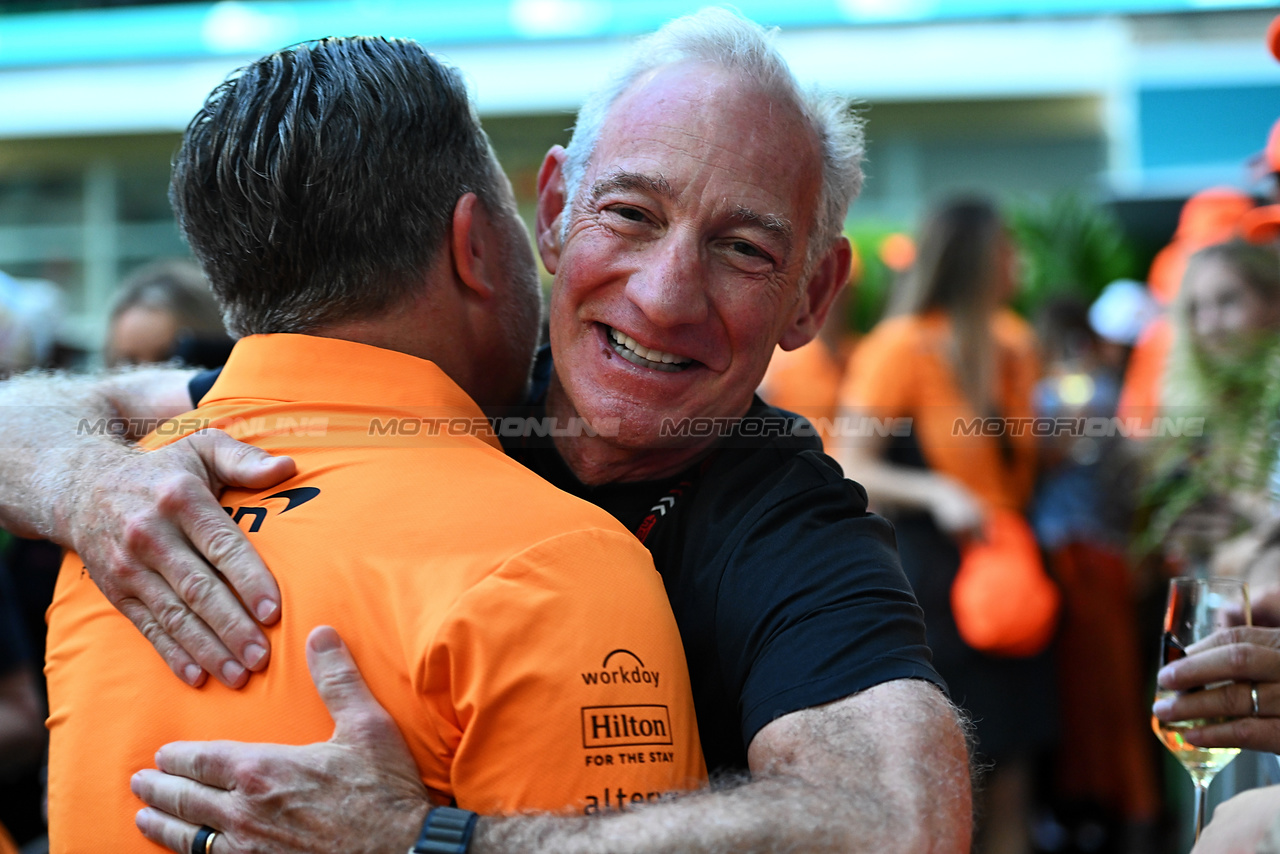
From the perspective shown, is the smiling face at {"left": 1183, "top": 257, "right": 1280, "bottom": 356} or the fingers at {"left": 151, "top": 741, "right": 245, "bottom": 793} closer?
the fingers at {"left": 151, "top": 741, "right": 245, "bottom": 793}

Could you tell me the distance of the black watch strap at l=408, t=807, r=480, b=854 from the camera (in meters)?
1.32

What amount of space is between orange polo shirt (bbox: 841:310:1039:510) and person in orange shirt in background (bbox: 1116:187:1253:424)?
1.84 feet

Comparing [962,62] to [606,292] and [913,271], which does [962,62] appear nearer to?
[913,271]


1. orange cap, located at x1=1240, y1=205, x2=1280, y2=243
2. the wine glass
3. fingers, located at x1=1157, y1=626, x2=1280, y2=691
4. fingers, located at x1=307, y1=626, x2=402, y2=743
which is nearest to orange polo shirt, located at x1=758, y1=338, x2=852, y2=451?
orange cap, located at x1=1240, y1=205, x2=1280, y2=243

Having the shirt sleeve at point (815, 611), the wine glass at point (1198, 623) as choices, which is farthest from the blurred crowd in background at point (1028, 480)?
the shirt sleeve at point (815, 611)

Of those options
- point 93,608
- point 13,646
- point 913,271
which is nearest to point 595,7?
point 913,271

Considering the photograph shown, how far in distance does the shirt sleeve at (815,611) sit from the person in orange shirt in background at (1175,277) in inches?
115

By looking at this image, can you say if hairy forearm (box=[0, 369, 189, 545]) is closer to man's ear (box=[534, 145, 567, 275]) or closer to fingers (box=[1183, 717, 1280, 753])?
man's ear (box=[534, 145, 567, 275])

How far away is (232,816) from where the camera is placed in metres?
1.37

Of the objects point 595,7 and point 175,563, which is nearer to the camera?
point 175,563

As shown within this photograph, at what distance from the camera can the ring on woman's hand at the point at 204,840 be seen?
1396 mm

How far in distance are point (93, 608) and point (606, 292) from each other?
1001 mm

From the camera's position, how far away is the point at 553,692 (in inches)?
53.1

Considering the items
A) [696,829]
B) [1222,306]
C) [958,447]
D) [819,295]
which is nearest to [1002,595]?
[958,447]
